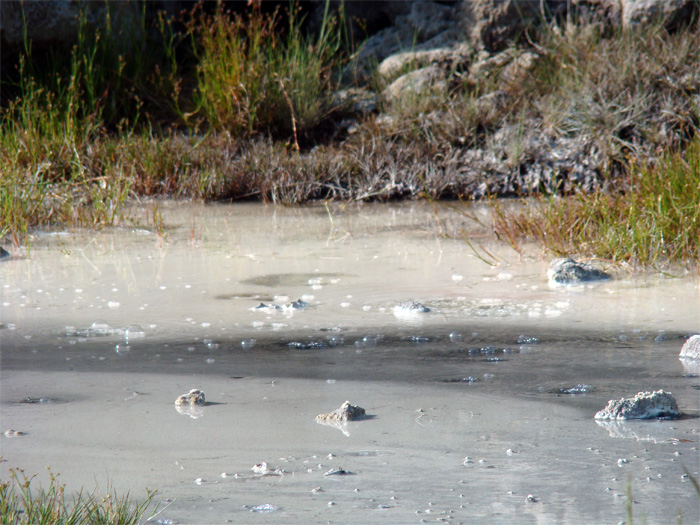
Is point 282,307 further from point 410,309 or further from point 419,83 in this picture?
point 419,83

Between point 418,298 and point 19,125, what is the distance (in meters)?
4.69

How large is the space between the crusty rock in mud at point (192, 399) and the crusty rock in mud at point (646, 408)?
3.70 ft

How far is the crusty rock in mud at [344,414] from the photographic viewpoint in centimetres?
233

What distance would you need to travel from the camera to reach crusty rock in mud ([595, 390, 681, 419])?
2.29m

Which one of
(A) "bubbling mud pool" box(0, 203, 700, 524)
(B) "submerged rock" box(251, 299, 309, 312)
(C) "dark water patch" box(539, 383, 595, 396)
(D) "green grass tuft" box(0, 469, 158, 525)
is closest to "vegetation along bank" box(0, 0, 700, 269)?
(A) "bubbling mud pool" box(0, 203, 700, 524)

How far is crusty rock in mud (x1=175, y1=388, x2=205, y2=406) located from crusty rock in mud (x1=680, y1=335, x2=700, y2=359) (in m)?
1.62

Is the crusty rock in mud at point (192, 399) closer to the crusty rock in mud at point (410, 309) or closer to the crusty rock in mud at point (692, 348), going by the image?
the crusty rock in mud at point (410, 309)

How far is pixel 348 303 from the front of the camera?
3.70 m

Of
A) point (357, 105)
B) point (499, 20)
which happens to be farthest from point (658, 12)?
point (357, 105)

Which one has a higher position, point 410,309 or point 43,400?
point 43,400

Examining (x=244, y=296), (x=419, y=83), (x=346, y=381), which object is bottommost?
(x=244, y=296)

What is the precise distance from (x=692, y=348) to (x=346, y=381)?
1189mm

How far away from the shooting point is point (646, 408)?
2.30 metres

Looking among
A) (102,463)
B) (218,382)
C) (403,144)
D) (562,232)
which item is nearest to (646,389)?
(218,382)
